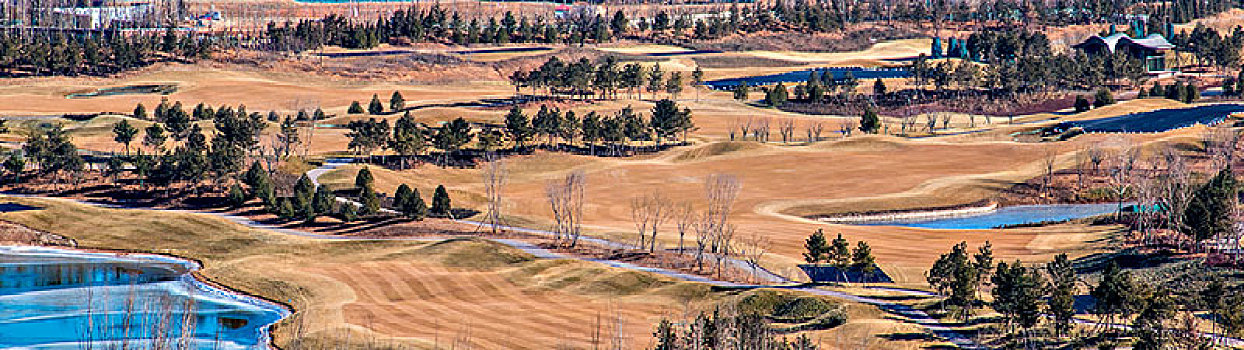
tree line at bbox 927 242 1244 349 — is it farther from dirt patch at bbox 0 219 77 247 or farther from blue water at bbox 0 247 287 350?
dirt patch at bbox 0 219 77 247

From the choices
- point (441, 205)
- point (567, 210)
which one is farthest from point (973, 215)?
point (441, 205)

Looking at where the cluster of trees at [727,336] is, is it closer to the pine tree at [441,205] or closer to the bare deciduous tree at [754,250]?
the bare deciduous tree at [754,250]

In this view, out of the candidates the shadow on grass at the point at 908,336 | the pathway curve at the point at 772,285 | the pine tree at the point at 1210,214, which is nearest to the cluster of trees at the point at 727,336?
the shadow on grass at the point at 908,336

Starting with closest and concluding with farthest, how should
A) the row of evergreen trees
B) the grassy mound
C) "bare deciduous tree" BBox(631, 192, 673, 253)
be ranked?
1. "bare deciduous tree" BBox(631, 192, 673, 253)
2. the row of evergreen trees
3. the grassy mound

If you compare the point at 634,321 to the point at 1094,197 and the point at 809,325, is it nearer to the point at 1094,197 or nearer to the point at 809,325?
the point at 809,325

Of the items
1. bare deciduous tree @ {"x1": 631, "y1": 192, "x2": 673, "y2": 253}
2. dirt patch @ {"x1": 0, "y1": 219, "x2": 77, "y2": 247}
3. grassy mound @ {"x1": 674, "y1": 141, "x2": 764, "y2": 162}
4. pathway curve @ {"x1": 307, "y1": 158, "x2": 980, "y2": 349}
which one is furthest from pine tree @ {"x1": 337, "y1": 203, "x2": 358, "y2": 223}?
grassy mound @ {"x1": 674, "y1": 141, "x2": 764, "y2": 162}

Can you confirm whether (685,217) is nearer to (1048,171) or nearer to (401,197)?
(401,197)
